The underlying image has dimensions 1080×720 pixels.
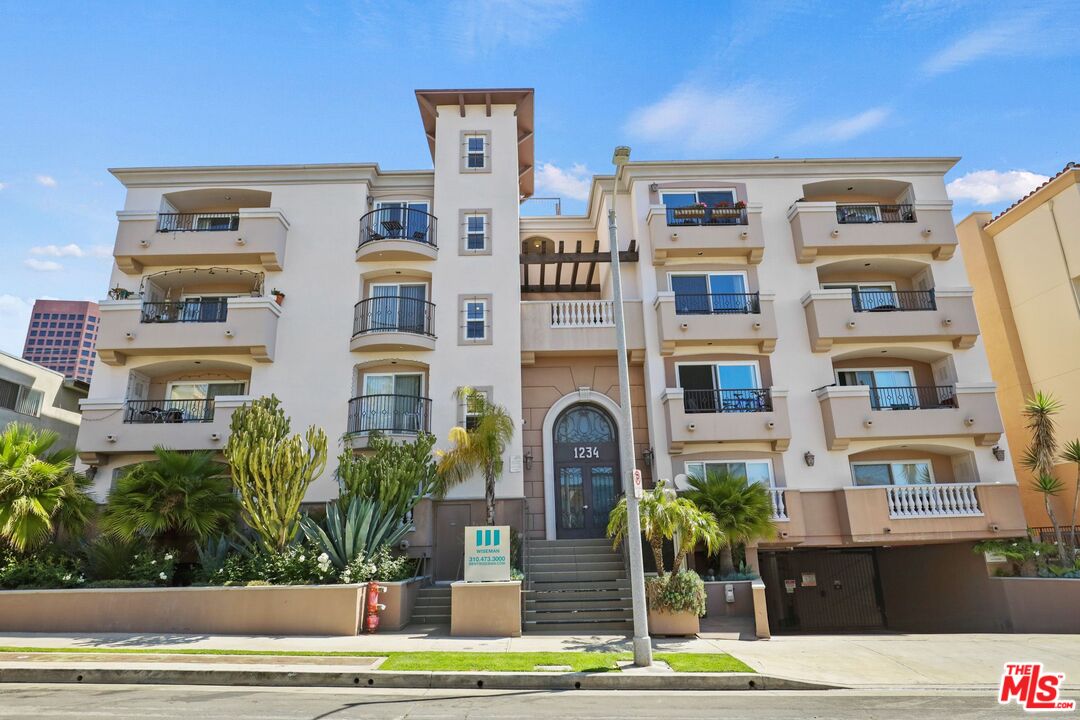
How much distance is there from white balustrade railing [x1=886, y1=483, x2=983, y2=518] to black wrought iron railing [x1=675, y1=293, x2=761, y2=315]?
22.1ft

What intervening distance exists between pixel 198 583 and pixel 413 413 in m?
7.03

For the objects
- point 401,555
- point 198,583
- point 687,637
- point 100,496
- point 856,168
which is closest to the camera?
point 687,637

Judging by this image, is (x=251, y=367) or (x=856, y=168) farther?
(x=856, y=168)

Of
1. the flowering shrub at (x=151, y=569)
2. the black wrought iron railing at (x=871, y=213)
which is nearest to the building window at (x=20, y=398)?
the flowering shrub at (x=151, y=569)

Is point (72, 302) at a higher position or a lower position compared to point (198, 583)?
higher

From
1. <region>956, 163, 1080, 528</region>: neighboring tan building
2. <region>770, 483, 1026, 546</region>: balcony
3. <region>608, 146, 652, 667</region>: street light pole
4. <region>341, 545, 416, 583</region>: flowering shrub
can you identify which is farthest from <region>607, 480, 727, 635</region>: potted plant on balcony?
<region>956, 163, 1080, 528</region>: neighboring tan building

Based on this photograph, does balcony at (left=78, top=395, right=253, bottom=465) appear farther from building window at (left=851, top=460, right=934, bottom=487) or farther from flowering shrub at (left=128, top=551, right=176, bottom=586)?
building window at (left=851, top=460, right=934, bottom=487)

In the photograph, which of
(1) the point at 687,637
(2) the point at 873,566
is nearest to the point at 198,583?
(1) the point at 687,637

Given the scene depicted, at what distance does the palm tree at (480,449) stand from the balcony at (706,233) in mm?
7484

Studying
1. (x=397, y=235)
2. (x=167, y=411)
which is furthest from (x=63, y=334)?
(x=397, y=235)

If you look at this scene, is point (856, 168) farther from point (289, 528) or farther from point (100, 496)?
point (100, 496)

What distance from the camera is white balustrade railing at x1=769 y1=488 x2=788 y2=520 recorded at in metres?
17.8

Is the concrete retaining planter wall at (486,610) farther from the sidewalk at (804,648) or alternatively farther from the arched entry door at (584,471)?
the arched entry door at (584,471)

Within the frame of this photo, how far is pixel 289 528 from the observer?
15.4 meters
